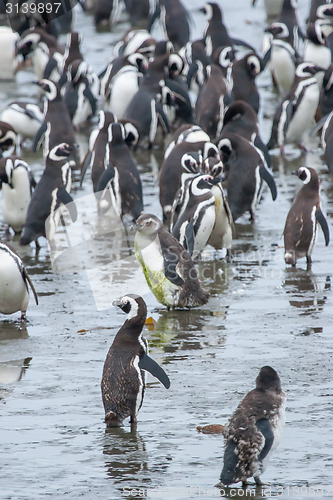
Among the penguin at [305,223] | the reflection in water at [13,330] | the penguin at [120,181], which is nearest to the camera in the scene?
the reflection in water at [13,330]

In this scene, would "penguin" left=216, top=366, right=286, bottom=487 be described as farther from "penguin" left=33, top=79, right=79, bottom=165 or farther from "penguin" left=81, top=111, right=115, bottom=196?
"penguin" left=33, top=79, right=79, bottom=165

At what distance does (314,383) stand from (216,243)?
293 centimetres

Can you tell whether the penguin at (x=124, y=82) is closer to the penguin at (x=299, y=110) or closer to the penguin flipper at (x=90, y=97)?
the penguin flipper at (x=90, y=97)

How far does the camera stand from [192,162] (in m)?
8.77

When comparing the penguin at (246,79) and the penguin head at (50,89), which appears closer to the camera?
the penguin head at (50,89)

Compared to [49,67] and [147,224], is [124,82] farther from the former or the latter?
[147,224]

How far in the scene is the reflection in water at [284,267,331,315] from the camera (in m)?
7.10

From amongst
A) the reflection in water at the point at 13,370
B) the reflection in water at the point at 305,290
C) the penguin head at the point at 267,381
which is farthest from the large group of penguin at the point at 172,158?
the reflection in water at the point at 13,370

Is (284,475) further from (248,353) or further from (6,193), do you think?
(6,193)

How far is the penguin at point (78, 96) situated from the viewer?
44.3 feet

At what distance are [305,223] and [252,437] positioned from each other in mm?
3940

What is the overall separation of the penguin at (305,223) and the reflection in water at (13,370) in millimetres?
2622

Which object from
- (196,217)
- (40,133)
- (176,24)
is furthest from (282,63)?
(196,217)

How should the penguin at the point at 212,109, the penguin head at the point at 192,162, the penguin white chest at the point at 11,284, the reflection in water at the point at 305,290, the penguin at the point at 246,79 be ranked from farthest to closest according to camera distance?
1. the penguin at the point at 246,79
2. the penguin at the point at 212,109
3. the penguin head at the point at 192,162
4. the reflection in water at the point at 305,290
5. the penguin white chest at the point at 11,284
